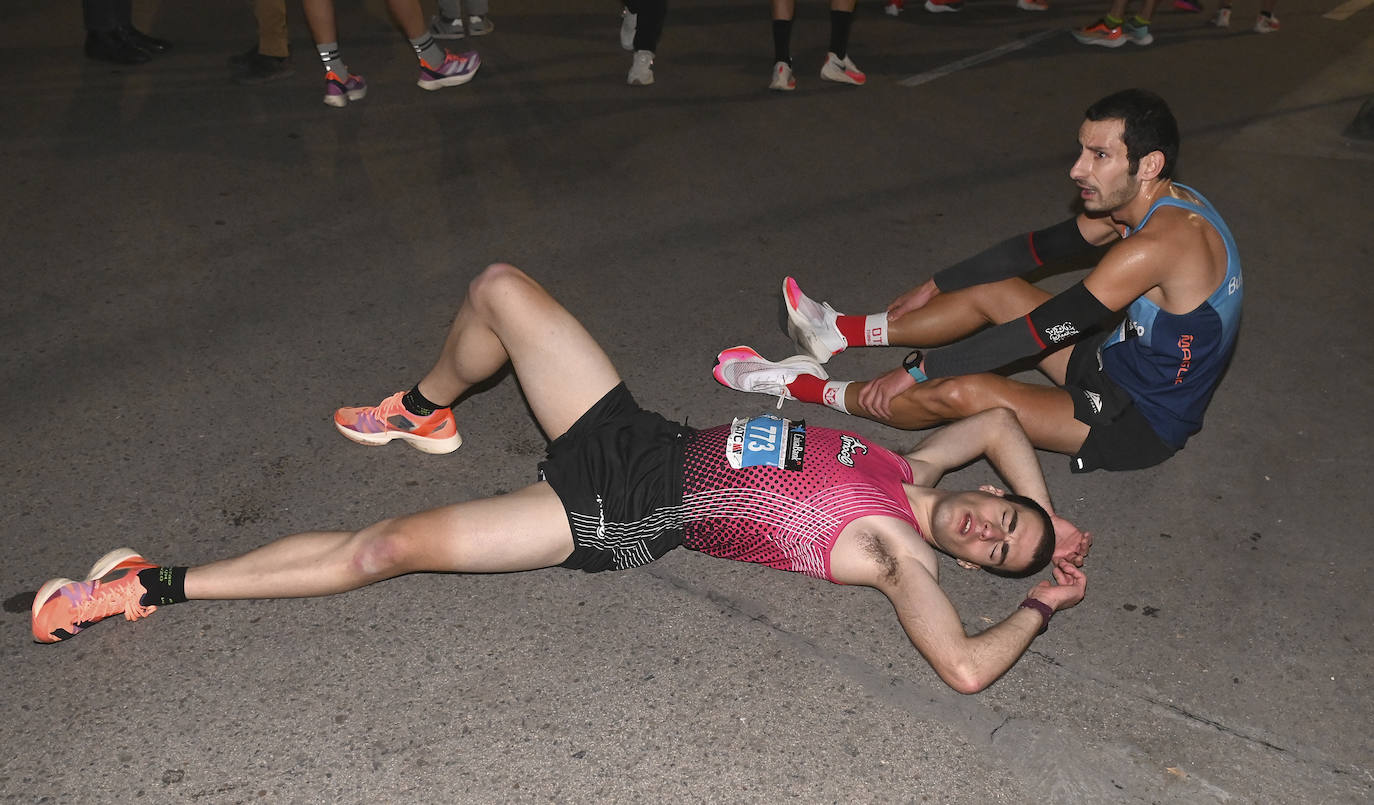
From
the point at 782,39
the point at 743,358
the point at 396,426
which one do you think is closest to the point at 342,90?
the point at 782,39

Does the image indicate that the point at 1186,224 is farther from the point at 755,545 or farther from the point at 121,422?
the point at 121,422

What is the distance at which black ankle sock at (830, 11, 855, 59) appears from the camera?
23.7 ft

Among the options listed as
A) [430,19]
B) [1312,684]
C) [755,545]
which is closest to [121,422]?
[755,545]

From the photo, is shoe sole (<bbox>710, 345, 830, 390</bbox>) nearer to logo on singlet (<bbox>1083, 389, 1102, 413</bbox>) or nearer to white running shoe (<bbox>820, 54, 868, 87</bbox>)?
logo on singlet (<bbox>1083, 389, 1102, 413</bbox>)

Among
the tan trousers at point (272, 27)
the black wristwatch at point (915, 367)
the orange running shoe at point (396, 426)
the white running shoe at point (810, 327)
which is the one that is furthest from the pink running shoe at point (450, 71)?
the black wristwatch at point (915, 367)

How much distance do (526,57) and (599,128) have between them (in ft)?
4.40

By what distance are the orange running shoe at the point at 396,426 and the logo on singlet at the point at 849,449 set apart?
1.45 meters

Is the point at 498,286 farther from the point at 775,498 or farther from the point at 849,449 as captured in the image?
the point at 849,449

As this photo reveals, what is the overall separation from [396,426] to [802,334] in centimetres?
176

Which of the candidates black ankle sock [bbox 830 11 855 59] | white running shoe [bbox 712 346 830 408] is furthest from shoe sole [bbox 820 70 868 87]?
white running shoe [bbox 712 346 830 408]

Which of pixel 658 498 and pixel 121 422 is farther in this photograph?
pixel 121 422

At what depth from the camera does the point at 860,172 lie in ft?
20.7

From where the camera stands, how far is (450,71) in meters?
6.81

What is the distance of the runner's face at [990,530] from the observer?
3.18 meters
